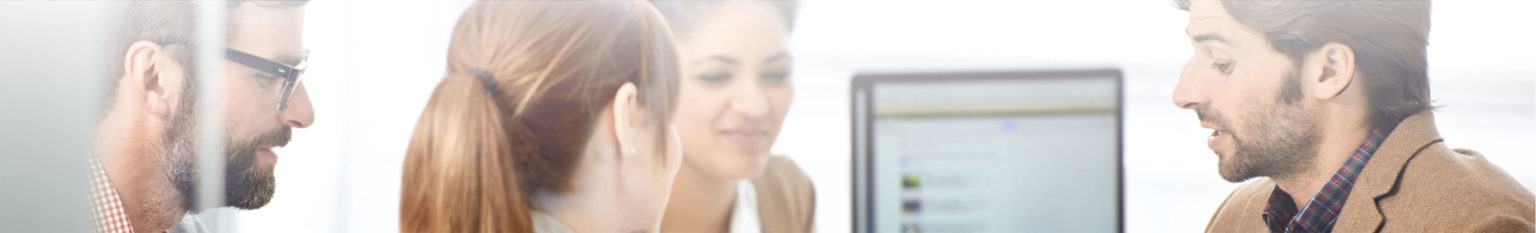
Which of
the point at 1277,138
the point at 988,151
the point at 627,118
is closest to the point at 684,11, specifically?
the point at 627,118

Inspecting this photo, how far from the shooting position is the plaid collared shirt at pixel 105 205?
1.34 metres

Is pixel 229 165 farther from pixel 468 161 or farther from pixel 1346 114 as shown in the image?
pixel 1346 114

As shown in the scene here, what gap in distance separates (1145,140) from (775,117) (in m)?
0.46

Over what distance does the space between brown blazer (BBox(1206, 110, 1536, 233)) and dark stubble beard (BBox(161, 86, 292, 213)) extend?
1272 millimetres

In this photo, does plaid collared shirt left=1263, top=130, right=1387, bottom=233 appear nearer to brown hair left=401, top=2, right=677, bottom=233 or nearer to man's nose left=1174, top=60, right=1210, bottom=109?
man's nose left=1174, top=60, right=1210, bottom=109

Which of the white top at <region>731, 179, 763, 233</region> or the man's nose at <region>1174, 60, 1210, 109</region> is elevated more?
the man's nose at <region>1174, 60, 1210, 109</region>

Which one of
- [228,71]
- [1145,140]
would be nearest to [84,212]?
[228,71]

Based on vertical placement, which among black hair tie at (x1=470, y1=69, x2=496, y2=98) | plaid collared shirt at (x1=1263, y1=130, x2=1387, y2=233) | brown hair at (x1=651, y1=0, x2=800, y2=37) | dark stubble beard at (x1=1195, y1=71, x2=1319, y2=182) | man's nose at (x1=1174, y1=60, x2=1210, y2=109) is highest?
brown hair at (x1=651, y1=0, x2=800, y2=37)

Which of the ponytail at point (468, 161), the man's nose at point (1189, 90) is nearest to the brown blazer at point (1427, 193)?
the man's nose at point (1189, 90)

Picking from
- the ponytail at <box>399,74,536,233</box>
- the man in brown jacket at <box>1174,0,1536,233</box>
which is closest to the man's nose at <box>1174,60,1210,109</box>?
the man in brown jacket at <box>1174,0,1536,233</box>

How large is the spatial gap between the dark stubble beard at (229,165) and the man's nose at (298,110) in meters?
0.01

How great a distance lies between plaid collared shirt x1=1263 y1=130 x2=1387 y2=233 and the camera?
1276 mm

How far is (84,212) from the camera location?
1363mm

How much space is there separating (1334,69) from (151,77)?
1.35 m
